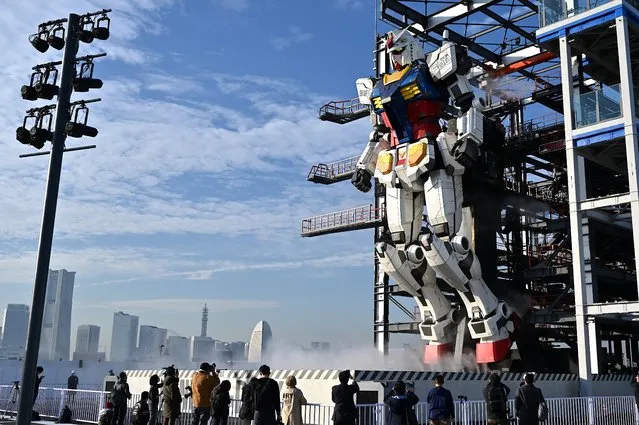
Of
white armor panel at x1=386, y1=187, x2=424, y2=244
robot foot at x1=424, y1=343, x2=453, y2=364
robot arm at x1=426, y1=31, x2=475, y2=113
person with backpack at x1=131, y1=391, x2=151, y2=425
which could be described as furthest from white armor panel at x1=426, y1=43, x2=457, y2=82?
person with backpack at x1=131, y1=391, x2=151, y2=425

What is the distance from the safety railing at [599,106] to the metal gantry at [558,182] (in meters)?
0.03

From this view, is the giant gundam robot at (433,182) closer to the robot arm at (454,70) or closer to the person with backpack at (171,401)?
the robot arm at (454,70)

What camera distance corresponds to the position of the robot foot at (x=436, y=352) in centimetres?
2025

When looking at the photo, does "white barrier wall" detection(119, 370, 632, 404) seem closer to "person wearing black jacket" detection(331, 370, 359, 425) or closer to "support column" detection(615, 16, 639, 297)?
"person wearing black jacket" detection(331, 370, 359, 425)

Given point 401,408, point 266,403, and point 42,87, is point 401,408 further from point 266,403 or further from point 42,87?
point 42,87

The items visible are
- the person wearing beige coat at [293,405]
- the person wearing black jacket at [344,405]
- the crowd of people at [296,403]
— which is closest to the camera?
the person wearing black jacket at [344,405]

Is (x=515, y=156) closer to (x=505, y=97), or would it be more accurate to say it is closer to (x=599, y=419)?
(x=505, y=97)

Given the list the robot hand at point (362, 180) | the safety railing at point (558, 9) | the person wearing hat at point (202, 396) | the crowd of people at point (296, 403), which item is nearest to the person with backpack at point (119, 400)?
the crowd of people at point (296, 403)

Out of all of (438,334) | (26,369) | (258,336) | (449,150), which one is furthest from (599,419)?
(258,336)

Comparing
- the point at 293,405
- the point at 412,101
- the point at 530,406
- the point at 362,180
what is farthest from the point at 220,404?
the point at 412,101

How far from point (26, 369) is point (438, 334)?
13021 millimetres

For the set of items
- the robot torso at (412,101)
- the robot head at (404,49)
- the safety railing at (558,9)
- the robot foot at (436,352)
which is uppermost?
the safety railing at (558,9)

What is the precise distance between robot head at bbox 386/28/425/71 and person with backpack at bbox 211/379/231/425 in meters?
11.8

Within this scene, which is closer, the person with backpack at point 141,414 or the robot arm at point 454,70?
the person with backpack at point 141,414
